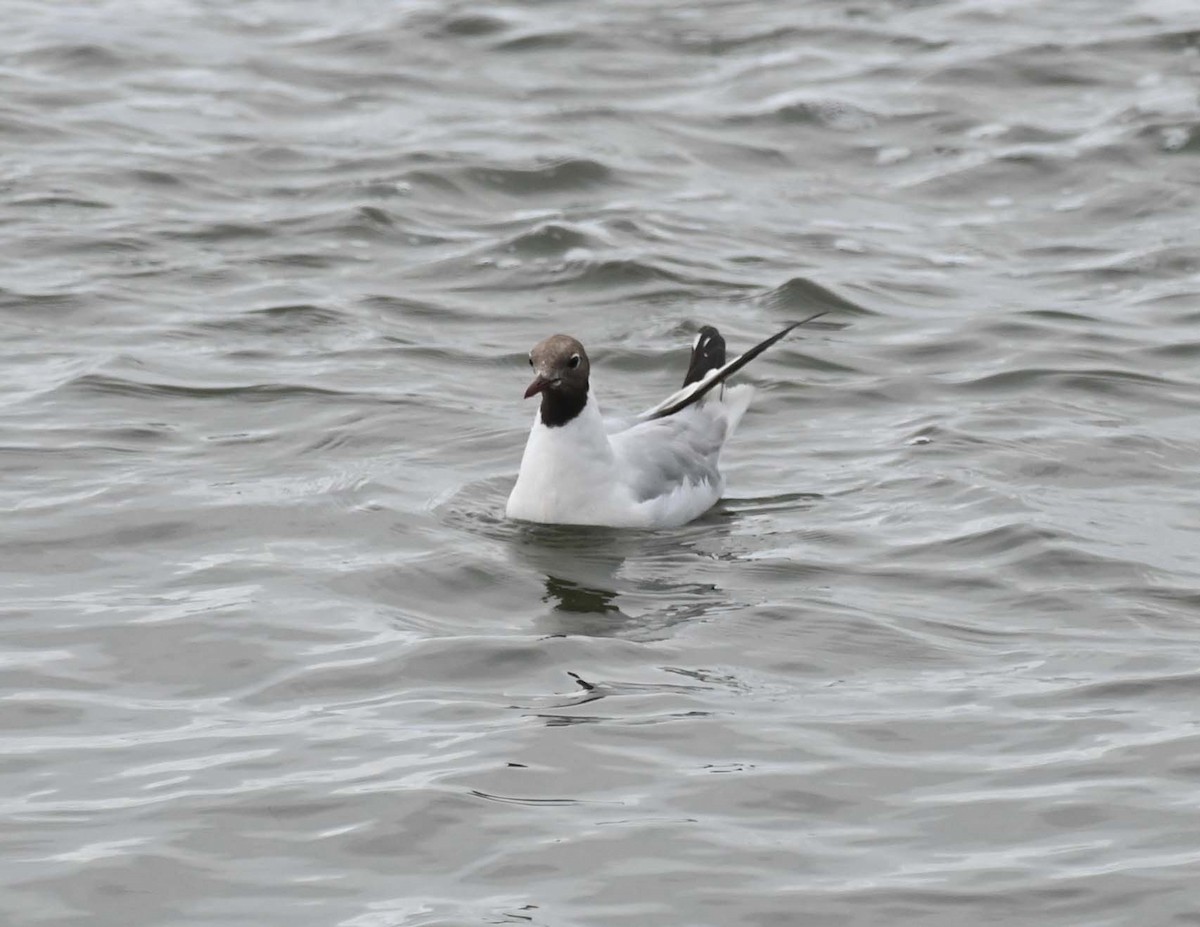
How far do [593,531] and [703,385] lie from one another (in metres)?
1.02

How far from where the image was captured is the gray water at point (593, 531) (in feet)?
20.4

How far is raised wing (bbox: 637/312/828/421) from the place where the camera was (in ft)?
32.2

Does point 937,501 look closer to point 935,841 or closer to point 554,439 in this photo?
point 554,439

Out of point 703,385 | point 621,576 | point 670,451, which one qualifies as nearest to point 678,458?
point 670,451

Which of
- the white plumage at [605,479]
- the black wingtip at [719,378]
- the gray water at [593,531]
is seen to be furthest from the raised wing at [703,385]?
the gray water at [593,531]

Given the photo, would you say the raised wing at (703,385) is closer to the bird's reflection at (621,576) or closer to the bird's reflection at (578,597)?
the bird's reflection at (621,576)

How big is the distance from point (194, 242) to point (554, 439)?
5132 millimetres

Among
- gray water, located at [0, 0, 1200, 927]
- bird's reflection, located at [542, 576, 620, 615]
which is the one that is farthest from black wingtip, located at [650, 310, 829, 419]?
bird's reflection, located at [542, 576, 620, 615]

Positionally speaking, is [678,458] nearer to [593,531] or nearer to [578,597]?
[593,531]

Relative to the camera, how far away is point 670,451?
9.86 m

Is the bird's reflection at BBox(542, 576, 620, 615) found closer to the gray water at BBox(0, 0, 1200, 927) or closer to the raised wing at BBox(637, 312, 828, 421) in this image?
the gray water at BBox(0, 0, 1200, 927)

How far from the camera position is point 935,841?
6227 mm

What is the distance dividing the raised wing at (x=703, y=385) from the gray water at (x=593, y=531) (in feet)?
1.78

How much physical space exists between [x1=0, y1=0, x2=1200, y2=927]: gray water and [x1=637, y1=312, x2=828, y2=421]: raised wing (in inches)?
21.3
